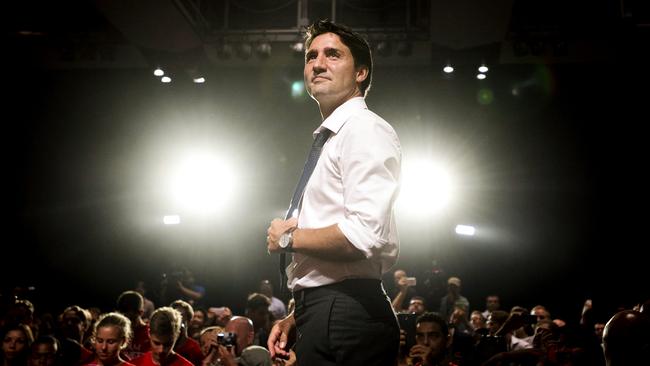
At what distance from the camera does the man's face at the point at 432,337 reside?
4543 millimetres

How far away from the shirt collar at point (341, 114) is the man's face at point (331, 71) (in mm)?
41

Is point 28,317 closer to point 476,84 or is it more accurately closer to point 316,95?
point 316,95

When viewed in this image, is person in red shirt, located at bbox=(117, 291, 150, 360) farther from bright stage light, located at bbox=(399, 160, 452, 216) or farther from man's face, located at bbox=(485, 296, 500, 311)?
bright stage light, located at bbox=(399, 160, 452, 216)

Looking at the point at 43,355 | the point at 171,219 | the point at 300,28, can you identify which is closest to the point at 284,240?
the point at 43,355

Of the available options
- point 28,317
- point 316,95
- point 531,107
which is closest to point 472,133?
point 531,107

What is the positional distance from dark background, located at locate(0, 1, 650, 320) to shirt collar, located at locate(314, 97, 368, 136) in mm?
6893

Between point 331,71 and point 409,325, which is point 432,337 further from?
point 331,71

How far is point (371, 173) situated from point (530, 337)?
574 centimetres

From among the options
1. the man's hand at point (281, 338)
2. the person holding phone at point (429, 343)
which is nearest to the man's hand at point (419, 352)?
the person holding phone at point (429, 343)

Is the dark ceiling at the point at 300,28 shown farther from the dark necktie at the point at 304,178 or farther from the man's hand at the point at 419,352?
the dark necktie at the point at 304,178

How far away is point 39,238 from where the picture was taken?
Result: 433 inches

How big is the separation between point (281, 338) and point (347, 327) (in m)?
0.30

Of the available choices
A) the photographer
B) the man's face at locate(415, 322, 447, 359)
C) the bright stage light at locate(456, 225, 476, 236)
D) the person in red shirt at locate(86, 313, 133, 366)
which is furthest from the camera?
the bright stage light at locate(456, 225, 476, 236)

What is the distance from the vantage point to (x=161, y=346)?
4934 mm
